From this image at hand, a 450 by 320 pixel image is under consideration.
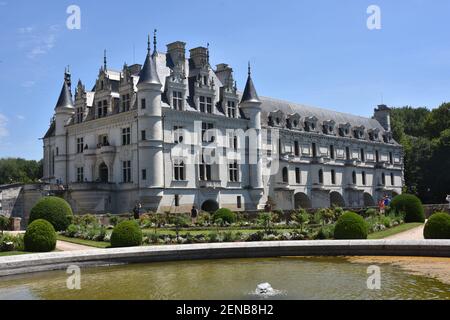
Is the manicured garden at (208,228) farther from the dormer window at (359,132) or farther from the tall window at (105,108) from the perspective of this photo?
the dormer window at (359,132)

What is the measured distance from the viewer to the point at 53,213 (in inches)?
1196

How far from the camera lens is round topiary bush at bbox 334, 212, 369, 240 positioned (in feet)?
78.6

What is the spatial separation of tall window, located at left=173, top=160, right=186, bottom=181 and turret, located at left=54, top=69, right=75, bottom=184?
12.7 meters

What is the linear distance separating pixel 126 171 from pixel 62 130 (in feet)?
35.1

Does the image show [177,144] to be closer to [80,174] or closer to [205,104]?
[205,104]

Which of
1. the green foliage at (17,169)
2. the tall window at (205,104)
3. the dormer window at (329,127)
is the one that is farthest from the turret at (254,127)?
the green foliage at (17,169)

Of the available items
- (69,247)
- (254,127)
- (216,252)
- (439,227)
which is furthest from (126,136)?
(439,227)

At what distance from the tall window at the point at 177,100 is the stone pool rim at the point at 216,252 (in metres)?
28.6

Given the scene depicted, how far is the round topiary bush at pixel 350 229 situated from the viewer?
24.0m

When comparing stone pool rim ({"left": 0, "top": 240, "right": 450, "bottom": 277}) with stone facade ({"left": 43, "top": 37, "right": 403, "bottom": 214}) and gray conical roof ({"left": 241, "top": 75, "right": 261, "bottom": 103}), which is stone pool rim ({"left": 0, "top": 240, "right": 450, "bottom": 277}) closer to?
stone facade ({"left": 43, "top": 37, "right": 403, "bottom": 214})

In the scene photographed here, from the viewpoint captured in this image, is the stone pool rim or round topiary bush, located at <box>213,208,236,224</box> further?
round topiary bush, located at <box>213,208,236,224</box>

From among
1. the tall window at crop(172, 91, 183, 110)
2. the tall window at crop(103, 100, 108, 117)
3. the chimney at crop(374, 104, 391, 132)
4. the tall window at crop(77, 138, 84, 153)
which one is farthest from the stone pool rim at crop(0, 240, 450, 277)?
the chimney at crop(374, 104, 391, 132)

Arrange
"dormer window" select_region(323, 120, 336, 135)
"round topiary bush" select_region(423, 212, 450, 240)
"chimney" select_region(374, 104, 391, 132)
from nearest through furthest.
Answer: "round topiary bush" select_region(423, 212, 450, 240) → "dormer window" select_region(323, 120, 336, 135) → "chimney" select_region(374, 104, 391, 132)
